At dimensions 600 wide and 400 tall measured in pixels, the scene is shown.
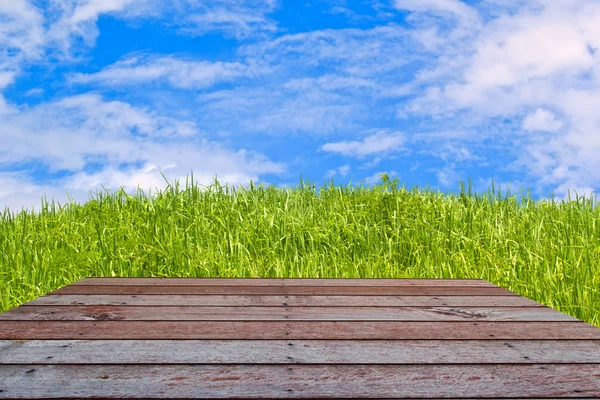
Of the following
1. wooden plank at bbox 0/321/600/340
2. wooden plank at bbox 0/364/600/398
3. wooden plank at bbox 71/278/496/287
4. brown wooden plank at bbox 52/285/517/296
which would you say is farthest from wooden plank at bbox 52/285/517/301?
wooden plank at bbox 0/364/600/398

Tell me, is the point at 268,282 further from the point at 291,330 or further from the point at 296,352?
the point at 296,352

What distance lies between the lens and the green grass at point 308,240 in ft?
15.9

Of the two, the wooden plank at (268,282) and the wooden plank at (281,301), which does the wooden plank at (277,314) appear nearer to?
the wooden plank at (281,301)

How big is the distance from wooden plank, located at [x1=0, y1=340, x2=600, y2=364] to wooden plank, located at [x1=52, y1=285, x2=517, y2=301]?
1.06 m

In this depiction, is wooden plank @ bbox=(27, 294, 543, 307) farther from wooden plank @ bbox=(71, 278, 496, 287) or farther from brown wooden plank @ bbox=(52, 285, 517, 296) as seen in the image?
wooden plank @ bbox=(71, 278, 496, 287)

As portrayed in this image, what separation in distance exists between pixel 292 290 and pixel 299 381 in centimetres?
161

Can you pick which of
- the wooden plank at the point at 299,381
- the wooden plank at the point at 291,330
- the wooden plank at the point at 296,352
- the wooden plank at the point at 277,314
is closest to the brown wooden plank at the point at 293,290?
the wooden plank at the point at 277,314

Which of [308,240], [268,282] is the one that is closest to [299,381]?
[268,282]

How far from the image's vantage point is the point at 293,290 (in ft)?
11.3

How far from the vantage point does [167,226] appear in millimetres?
5891

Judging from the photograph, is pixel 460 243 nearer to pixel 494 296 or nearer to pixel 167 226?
pixel 494 296

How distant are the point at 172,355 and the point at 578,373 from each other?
153 centimetres

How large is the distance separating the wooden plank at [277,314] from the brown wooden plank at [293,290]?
0.42 metres

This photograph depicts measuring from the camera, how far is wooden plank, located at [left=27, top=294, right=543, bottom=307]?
3031mm
